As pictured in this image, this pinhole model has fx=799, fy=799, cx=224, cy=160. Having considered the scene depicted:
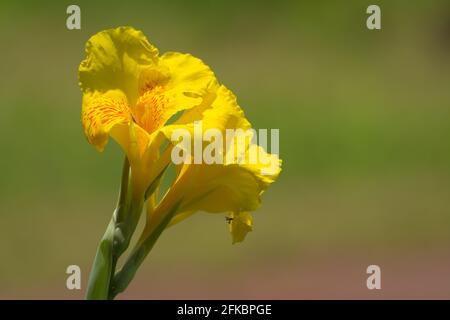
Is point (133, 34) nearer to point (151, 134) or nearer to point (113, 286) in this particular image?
point (151, 134)

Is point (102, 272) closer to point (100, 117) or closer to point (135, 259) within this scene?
point (135, 259)

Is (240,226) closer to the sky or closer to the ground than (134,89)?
closer to the ground

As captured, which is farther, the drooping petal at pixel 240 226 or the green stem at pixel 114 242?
the drooping petal at pixel 240 226

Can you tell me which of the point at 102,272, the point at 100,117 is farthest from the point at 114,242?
the point at 100,117

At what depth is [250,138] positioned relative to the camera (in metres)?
0.82

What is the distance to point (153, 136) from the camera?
827 millimetres

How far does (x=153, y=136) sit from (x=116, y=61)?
0.12 meters

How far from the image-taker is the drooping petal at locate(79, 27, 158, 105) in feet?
2.85

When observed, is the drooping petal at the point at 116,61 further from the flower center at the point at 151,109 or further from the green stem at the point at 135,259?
the green stem at the point at 135,259

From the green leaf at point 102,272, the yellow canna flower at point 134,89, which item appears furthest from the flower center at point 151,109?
the green leaf at point 102,272

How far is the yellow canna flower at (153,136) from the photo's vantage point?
2.72ft

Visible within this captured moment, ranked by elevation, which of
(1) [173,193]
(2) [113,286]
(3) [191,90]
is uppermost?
(3) [191,90]

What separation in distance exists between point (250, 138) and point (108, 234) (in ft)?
0.59

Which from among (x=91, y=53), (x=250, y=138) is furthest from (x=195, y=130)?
(x=91, y=53)
